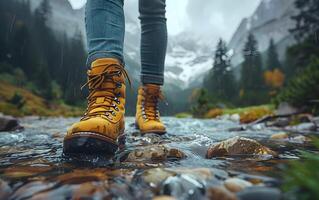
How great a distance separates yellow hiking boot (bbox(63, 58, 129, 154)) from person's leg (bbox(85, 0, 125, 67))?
0.08 metres

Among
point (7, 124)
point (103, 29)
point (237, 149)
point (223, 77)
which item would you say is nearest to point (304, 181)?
point (237, 149)

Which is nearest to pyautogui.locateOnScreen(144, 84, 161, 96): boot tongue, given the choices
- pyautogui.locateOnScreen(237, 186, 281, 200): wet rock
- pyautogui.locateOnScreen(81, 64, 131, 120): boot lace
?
pyautogui.locateOnScreen(81, 64, 131, 120): boot lace

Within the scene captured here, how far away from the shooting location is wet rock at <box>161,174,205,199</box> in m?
0.98

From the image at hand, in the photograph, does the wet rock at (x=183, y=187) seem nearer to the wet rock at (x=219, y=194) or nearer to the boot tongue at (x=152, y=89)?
the wet rock at (x=219, y=194)

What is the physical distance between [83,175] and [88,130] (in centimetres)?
54

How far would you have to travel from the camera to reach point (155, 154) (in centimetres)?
175

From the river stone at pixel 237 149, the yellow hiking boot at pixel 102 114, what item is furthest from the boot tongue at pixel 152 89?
the river stone at pixel 237 149

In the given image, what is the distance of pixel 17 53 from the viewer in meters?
50.6

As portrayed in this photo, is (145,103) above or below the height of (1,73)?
below

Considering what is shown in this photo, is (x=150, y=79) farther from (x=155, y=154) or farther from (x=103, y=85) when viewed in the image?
(x=155, y=154)

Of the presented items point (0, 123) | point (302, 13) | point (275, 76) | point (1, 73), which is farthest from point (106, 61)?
point (275, 76)

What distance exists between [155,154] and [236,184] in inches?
31.2

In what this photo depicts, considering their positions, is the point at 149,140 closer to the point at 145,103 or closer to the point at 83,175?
the point at 145,103

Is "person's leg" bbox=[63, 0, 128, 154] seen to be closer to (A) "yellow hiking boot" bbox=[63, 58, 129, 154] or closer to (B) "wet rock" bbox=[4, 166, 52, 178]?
(A) "yellow hiking boot" bbox=[63, 58, 129, 154]
